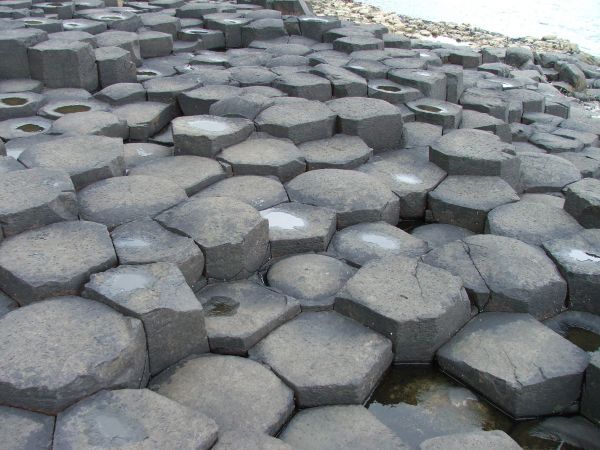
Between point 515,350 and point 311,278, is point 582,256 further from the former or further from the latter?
point 311,278

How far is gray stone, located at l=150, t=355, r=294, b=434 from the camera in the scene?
68.8 inches

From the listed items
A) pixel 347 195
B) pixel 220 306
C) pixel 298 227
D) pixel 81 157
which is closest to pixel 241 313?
pixel 220 306

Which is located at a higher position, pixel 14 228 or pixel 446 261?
pixel 14 228

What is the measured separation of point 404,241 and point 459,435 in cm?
105

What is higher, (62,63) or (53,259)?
(62,63)

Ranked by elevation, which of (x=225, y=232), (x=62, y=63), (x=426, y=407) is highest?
(x=62, y=63)

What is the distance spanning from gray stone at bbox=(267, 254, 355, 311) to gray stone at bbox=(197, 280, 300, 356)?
0.06 metres

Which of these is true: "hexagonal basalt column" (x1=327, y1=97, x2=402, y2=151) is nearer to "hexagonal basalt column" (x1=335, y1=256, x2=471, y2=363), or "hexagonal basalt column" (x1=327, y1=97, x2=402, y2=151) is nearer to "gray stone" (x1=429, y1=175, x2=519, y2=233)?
"gray stone" (x1=429, y1=175, x2=519, y2=233)

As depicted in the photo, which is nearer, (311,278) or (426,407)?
(426,407)

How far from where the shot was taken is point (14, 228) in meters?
2.19

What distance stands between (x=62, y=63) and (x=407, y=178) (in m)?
2.45

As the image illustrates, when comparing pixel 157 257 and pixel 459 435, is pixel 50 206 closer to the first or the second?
pixel 157 257

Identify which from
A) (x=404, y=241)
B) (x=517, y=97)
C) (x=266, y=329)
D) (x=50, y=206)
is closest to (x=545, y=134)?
(x=517, y=97)

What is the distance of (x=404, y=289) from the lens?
7.10 ft
